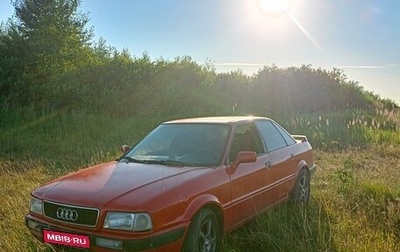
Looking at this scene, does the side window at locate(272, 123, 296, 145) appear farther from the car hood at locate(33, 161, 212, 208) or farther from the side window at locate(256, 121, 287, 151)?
the car hood at locate(33, 161, 212, 208)

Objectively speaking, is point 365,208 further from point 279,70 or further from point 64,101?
point 279,70

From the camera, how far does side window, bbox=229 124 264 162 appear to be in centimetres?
484

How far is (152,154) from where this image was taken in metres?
4.58

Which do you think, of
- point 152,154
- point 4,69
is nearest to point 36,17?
point 4,69

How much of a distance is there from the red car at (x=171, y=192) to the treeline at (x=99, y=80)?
12304 millimetres

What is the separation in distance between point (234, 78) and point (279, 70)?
3.60 m

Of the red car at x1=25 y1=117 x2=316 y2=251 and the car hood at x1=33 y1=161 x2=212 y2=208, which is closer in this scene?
the red car at x1=25 y1=117 x2=316 y2=251

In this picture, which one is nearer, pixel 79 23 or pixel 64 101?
pixel 64 101

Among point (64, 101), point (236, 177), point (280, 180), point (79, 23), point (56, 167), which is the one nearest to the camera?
point (236, 177)

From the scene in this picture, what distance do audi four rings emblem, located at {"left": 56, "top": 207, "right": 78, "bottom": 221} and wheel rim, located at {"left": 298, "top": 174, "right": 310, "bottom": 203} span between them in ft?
11.3

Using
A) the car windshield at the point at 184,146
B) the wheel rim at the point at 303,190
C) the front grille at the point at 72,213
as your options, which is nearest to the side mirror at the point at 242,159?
the car windshield at the point at 184,146

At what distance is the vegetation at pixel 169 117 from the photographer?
4.59 metres

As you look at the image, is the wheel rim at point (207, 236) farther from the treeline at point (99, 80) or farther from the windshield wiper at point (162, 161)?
the treeline at point (99, 80)

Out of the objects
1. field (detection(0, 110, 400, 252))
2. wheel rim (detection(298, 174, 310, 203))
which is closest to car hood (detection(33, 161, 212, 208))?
field (detection(0, 110, 400, 252))
